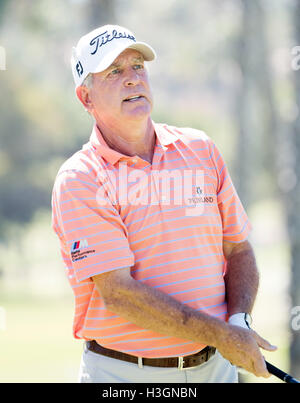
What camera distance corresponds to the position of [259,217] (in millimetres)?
32625

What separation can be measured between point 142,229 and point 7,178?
1989 centimetres

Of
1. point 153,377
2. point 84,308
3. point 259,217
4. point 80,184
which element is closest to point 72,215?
point 80,184

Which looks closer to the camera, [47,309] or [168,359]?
[168,359]

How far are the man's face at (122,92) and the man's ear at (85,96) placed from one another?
45mm

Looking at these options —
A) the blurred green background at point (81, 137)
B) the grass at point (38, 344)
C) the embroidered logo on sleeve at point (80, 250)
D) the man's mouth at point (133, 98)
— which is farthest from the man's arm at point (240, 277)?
the grass at point (38, 344)

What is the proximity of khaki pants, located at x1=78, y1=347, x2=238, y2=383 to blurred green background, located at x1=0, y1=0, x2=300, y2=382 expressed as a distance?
13.5 ft

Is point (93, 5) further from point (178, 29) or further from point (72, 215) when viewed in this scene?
point (178, 29)

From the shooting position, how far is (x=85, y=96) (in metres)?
3.47

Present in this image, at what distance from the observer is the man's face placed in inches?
128

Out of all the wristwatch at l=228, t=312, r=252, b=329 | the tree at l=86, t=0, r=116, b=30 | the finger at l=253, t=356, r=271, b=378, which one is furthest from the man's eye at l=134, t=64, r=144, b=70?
the tree at l=86, t=0, r=116, b=30

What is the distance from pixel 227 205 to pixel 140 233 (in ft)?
1.64

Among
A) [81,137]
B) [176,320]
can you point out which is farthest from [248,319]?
[81,137]

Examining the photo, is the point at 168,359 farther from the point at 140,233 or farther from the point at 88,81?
the point at 88,81

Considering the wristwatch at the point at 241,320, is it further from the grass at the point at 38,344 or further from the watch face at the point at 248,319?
the grass at the point at 38,344
